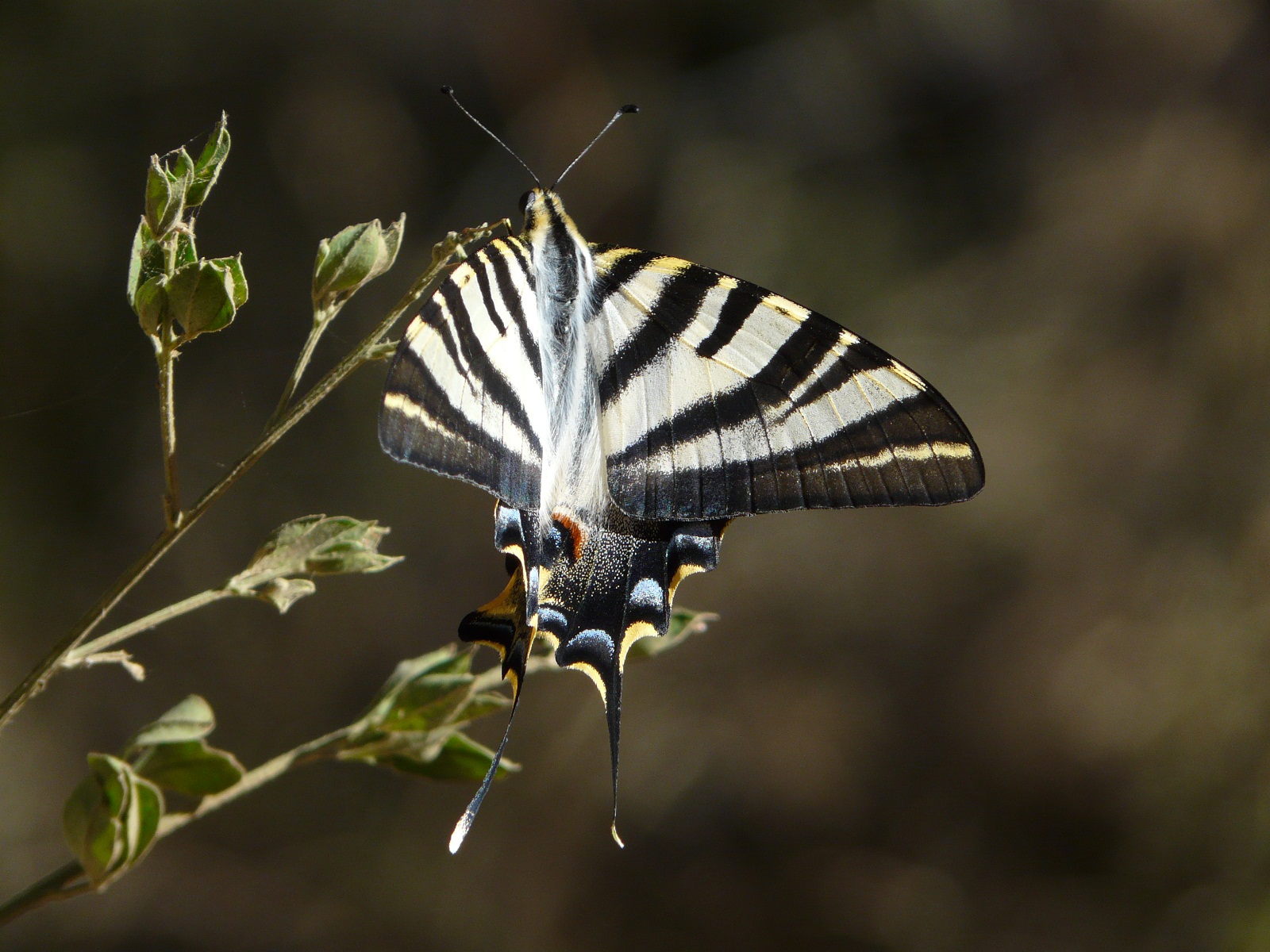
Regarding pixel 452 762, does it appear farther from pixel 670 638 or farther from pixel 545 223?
pixel 545 223

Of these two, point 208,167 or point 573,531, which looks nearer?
point 208,167

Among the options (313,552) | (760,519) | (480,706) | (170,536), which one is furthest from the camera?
(760,519)

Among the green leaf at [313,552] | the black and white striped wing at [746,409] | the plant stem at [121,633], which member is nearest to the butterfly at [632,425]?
the black and white striped wing at [746,409]

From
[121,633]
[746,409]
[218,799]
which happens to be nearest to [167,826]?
[218,799]

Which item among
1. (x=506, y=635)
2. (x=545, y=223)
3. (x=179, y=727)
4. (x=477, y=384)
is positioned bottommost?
(x=179, y=727)

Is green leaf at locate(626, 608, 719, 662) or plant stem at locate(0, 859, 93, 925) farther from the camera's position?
green leaf at locate(626, 608, 719, 662)

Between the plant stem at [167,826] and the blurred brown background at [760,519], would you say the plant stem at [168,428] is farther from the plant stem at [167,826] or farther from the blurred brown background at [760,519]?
the blurred brown background at [760,519]

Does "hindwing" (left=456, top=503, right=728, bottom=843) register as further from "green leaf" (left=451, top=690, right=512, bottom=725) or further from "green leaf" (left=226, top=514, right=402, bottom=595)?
"green leaf" (left=226, top=514, right=402, bottom=595)

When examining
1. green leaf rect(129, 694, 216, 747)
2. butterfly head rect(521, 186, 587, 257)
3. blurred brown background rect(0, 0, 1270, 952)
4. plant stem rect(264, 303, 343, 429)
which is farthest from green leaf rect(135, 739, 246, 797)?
blurred brown background rect(0, 0, 1270, 952)
